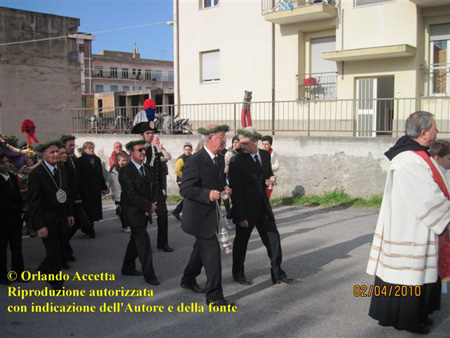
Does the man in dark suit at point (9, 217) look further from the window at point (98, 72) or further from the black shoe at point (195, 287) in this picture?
the window at point (98, 72)

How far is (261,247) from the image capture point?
25.3 feet

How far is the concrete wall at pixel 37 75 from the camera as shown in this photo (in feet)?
84.8

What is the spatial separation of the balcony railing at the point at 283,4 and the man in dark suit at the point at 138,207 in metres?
12.2

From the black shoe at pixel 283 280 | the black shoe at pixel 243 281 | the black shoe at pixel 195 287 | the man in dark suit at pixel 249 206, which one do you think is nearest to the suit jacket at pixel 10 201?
the black shoe at pixel 195 287

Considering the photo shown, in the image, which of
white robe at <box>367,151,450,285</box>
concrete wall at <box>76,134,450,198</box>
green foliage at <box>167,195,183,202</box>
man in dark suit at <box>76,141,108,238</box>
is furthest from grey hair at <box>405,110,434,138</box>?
green foliage at <box>167,195,183,202</box>

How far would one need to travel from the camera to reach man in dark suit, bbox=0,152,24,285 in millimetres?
6023

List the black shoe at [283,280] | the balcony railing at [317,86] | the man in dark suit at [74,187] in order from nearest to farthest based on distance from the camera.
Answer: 1. the black shoe at [283,280]
2. the man in dark suit at [74,187]
3. the balcony railing at [317,86]

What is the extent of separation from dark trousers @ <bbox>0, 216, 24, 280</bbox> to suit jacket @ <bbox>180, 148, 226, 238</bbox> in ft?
8.35

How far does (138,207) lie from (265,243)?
170 centimetres

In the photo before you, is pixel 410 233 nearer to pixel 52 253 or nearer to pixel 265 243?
pixel 265 243

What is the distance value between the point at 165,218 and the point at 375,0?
11.8 metres

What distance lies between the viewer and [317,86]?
1730 centimetres

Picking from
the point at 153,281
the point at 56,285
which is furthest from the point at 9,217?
the point at 153,281

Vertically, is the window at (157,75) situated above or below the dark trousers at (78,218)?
above
